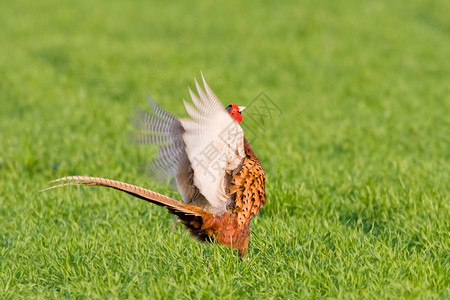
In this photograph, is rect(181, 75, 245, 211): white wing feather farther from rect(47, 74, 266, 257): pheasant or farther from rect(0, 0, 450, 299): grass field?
rect(0, 0, 450, 299): grass field

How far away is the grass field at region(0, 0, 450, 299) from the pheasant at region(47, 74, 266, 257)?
0.65ft

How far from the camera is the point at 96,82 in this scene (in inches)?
402

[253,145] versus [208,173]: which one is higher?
[208,173]

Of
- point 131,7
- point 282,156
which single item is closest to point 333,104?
point 282,156

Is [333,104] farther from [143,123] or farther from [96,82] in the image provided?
[143,123]

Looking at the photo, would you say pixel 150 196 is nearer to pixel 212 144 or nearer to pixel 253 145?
pixel 212 144

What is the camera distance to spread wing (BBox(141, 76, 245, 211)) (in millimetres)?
3170

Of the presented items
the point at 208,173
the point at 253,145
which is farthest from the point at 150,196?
the point at 253,145

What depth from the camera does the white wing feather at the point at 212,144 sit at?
314 centimetres

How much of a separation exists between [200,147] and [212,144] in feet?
0.23

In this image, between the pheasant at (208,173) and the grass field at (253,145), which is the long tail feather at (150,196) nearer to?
the pheasant at (208,173)

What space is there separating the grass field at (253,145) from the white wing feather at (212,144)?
0.41 metres

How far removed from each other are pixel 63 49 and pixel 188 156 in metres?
9.33

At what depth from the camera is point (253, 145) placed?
265 inches
